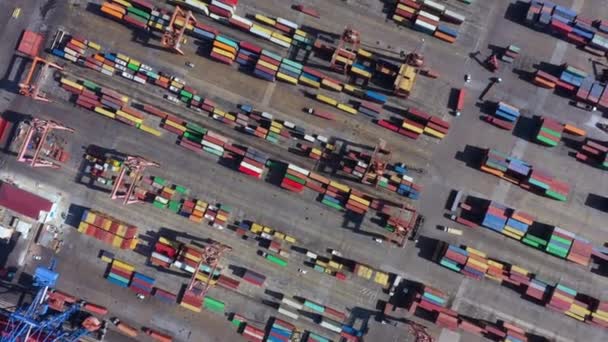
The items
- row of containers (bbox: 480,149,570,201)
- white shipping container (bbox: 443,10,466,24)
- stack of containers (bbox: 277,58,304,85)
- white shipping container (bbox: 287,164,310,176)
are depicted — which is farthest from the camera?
stack of containers (bbox: 277,58,304,85)

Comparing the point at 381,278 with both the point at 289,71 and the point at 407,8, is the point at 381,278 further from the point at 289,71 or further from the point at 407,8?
the point at 407,8

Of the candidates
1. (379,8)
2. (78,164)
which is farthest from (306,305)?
(379,8)

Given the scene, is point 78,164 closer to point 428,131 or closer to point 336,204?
point 336,204

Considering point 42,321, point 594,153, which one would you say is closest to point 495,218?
point 594,153

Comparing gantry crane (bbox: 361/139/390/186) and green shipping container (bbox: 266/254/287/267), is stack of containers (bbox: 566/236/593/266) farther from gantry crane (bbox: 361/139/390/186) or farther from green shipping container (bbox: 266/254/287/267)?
green shipping container (bbox: 266/254/287/267)

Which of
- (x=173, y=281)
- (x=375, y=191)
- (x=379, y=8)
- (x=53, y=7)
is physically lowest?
(x=173, y=281)

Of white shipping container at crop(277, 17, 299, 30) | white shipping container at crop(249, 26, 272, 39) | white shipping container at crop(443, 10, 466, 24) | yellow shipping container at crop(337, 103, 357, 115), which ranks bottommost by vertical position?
yellow shipping container at crop(337, 103, 357, 115)

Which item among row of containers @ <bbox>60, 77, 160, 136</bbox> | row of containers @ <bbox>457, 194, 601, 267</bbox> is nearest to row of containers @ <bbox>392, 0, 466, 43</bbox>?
row of containers @ <bbox>457, 194, 601, 267</bbox>
